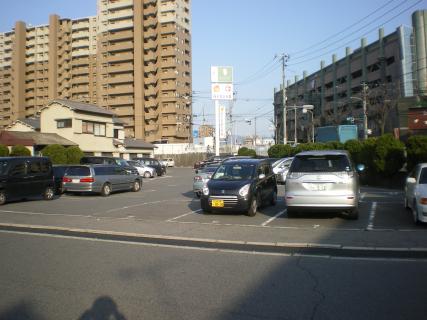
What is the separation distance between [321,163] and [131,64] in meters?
95.7

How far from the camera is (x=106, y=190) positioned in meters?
22.0

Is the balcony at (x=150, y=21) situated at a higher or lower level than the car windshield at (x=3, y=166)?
higher

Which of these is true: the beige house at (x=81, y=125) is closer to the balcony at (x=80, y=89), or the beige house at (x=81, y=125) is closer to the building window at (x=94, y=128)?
the building window at (x=94, y=128)

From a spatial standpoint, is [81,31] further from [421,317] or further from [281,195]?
[421,317]

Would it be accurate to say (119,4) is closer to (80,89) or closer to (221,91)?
(80,89)

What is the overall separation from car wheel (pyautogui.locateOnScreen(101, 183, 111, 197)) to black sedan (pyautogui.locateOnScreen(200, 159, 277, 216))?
8.88m

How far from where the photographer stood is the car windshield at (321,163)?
39.5ft

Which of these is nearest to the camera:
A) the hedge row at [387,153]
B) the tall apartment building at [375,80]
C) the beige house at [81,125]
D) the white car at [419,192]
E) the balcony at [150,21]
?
the white car at [419,192]

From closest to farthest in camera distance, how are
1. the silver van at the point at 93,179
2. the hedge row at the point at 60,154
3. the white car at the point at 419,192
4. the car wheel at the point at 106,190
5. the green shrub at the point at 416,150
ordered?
the white car at the point at 419,192 → the green shrub at the point at 416,150 → the silver van at the point at 93,179 → the car wheel at the point at 106,190 → the hedge row at the point at 60,154

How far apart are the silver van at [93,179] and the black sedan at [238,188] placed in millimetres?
8674

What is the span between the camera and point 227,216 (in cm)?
1385

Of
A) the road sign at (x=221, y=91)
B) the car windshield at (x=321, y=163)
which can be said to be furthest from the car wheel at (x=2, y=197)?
the road sign at (x=221, y=91)

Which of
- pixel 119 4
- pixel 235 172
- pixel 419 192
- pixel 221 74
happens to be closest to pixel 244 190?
pixel 235 172

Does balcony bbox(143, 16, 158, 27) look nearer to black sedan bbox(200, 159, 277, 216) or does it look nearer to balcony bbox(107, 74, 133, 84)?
balcony bbox(107, 74, 133, 84)
